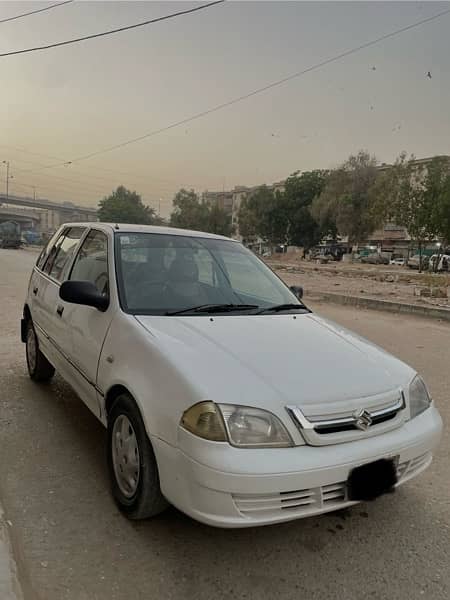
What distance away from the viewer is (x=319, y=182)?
57.8 meters

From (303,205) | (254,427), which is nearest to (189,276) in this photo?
(254,427)

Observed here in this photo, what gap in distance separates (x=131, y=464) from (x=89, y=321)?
39.9 inches

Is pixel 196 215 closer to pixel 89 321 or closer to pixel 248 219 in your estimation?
pixel 248 219

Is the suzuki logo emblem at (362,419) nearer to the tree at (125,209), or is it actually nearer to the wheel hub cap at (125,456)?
the wheel hub cap at (125,456)

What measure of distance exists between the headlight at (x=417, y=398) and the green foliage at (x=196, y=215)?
61.2m

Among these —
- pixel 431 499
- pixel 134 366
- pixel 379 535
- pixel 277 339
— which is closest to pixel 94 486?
pixel 134 366

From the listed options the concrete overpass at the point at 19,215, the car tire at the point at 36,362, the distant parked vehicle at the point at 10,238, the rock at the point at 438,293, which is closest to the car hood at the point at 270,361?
the car tire at the point at 36,362

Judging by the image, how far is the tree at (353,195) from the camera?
45.8 m

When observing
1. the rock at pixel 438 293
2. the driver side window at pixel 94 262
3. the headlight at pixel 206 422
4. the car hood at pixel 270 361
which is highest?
the driver side window at pixel 94 262

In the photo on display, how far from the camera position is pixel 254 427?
80.0 inches

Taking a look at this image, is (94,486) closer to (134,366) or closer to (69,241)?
(134,366)

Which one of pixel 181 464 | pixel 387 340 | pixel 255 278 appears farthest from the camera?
pixel 387 340

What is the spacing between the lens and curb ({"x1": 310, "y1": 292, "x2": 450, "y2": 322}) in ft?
32.3

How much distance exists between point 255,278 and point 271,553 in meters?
1.95
